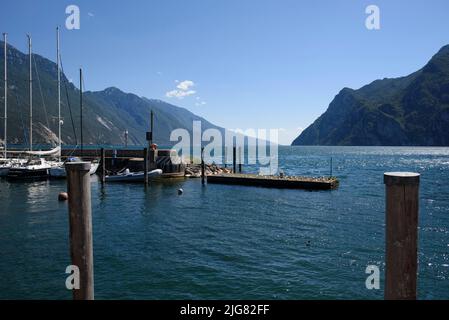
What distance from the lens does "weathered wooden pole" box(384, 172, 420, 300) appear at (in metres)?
5.27

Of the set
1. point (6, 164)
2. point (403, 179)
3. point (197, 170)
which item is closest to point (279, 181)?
point (197, 170)

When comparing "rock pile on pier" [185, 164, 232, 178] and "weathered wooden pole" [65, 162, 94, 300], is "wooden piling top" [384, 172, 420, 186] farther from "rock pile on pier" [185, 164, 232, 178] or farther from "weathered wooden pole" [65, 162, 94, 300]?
"rock pile on pier" [185, 164, 232, 178]

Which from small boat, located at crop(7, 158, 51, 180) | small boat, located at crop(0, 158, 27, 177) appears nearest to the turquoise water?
small boat, located at crop(7, 158, 51, 180)

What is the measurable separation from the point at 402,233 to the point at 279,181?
40.8 m

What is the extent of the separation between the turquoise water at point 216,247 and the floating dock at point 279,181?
7587 millimetres

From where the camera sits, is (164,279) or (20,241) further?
(20,241)

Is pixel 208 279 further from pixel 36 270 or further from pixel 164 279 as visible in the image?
pixel 36 270

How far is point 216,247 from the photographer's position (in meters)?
19.3

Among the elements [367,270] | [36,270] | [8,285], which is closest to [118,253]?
[36,270]

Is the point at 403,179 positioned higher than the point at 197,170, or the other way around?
the point at 403,179

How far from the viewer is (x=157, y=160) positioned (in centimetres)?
5462

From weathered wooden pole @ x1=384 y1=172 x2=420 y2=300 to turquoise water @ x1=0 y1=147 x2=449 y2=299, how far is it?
8.09 meters

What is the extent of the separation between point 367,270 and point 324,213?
547 inches

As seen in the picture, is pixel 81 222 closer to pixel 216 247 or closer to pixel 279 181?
pixel 216 247
